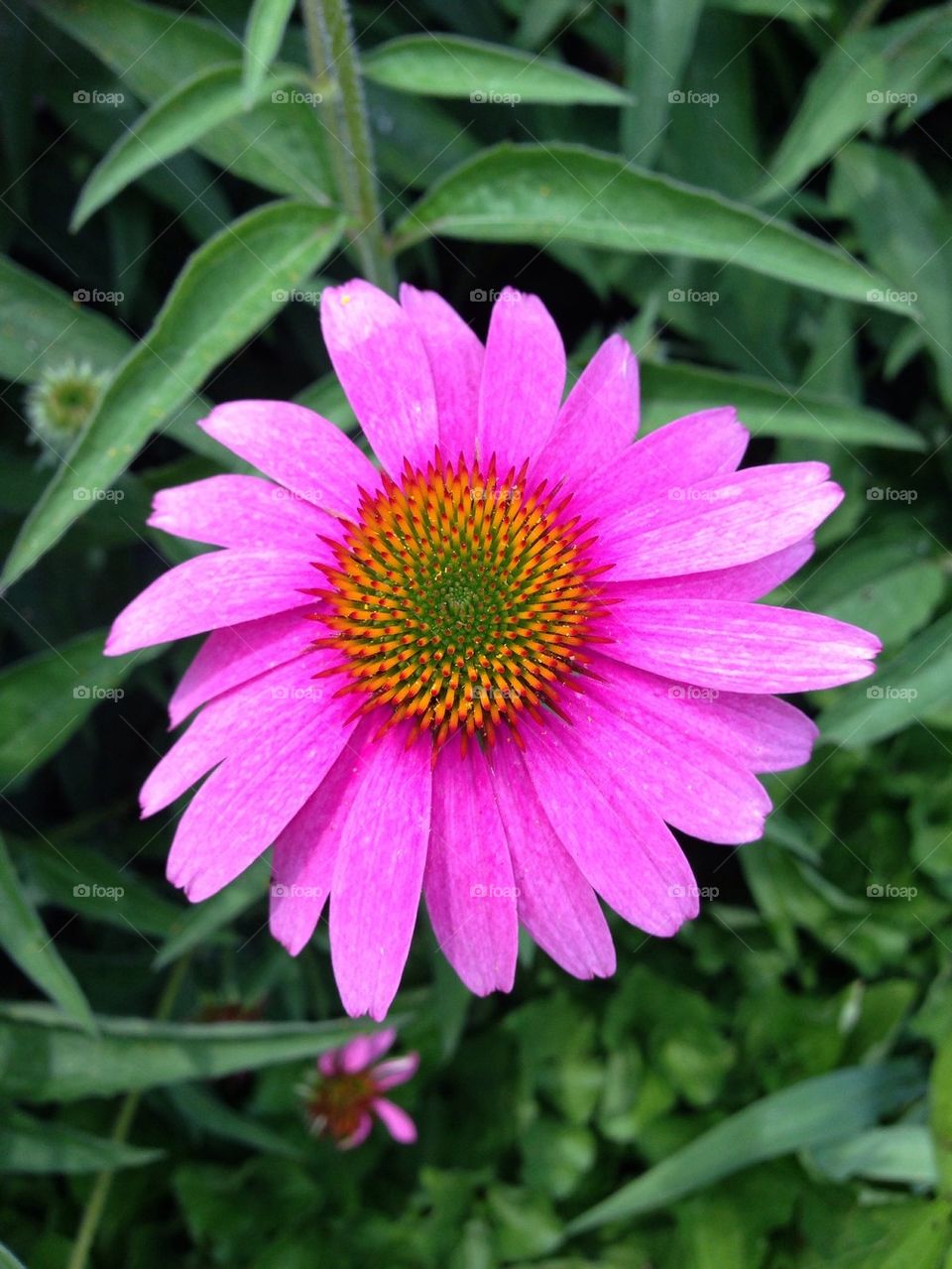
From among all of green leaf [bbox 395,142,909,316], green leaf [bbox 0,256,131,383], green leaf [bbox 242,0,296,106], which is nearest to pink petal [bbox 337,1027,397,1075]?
green leaf [bbox 0,256,131,383]

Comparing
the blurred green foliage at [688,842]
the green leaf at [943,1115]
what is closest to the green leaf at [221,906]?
the blurred green foliage at [688,842]

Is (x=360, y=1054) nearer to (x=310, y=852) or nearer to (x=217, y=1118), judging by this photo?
(x=217, y=1118)

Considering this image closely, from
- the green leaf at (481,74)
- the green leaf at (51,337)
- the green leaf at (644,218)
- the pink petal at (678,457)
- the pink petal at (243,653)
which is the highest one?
the green leaf at (481,74)

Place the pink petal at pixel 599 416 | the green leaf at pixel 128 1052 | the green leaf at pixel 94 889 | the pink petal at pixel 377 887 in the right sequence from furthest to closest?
1. the green leaf at pixel 94 889
2. the green leaf at pixel 128 1052
3. the pink petal at pixel 599 416
4. the pink petal at pixel 377 887

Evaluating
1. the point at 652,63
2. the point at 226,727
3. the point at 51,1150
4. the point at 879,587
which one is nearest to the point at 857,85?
the point at 652,63

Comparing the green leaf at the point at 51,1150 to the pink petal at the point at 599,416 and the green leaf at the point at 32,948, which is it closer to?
the green leaf at the point at 32,948
